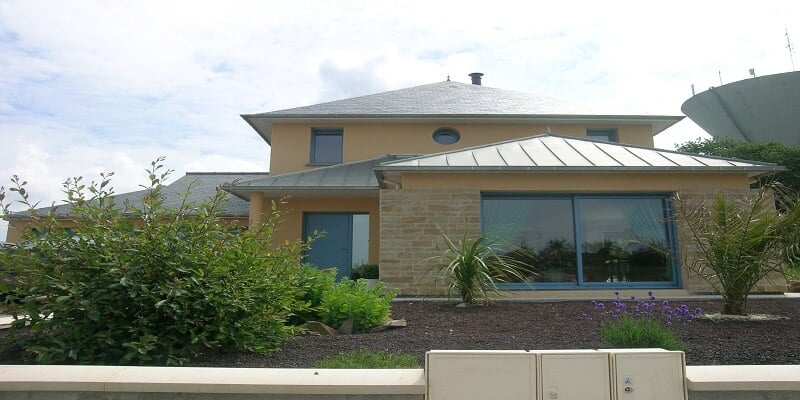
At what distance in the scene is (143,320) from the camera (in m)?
4.37

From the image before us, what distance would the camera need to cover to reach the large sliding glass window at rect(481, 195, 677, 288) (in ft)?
32.5

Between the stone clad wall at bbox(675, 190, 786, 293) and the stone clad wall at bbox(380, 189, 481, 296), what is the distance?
148 inches

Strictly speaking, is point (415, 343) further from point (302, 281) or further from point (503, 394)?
point (503, 394)

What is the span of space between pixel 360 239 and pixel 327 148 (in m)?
3.88

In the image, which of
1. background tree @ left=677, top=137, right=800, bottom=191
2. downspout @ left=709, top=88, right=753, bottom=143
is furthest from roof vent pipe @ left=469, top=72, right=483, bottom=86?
downspout @ left=709, top=88, right=753, bottom=143

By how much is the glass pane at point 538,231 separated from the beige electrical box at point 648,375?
6.75 meters

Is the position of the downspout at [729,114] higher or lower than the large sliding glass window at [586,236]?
higher

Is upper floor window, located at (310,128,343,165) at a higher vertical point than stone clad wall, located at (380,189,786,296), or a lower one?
higher

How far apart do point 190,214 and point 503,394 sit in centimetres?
353

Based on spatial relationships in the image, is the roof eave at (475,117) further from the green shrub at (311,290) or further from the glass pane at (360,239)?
the green shrub at (311,290)

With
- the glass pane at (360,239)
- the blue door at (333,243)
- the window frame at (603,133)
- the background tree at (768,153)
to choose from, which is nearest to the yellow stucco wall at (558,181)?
the glass pane at (360,239)

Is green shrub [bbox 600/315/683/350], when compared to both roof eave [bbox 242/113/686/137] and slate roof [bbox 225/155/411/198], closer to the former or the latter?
slate roof [bbox 225/155/411/198]

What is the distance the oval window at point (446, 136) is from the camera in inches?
656

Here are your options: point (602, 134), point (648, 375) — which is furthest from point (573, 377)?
point (602, 134)
